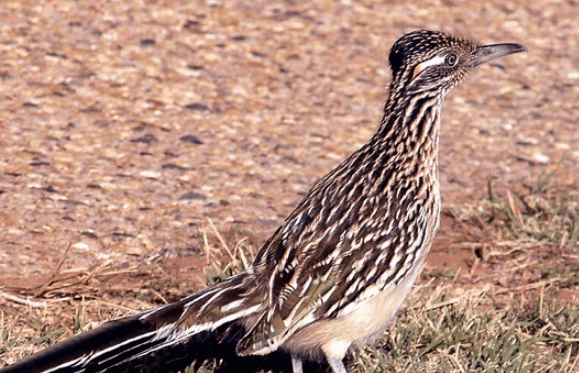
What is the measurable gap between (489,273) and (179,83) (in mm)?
3280

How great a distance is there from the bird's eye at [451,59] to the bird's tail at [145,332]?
1.63 metres

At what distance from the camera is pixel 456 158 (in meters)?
8.37

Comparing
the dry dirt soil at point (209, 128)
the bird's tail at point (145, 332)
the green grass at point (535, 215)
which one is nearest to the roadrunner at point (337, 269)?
the bird's tail at point (145, 332)

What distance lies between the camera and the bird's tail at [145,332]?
5.04m

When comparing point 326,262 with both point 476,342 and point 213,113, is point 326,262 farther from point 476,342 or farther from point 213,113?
point 213,113

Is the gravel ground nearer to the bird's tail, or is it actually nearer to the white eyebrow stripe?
the bird's tail

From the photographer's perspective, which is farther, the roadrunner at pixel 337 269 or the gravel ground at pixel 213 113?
the gravel ground at pixel 213 113

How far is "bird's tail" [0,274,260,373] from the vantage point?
5.04 meters

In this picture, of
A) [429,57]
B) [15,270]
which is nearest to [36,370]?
[15,270]

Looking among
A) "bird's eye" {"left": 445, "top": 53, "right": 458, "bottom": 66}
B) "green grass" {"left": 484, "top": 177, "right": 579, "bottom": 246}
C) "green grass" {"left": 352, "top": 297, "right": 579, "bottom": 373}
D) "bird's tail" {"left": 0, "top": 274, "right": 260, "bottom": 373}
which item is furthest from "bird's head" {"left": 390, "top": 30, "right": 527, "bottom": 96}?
"green grass" {"left": 484, "top": 177, "right": 579, "bottom": 246}

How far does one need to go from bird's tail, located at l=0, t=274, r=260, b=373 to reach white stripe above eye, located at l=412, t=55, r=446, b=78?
1.43 metres

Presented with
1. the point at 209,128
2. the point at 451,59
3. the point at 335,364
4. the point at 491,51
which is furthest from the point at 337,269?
the point at 209,128

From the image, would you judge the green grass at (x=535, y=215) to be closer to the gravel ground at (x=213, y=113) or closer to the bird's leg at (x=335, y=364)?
the gravel ground at (x=213, y=113)

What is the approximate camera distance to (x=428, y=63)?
5965 mm
